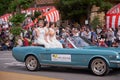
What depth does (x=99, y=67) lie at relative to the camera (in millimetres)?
10703

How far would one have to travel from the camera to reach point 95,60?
10.7 metres

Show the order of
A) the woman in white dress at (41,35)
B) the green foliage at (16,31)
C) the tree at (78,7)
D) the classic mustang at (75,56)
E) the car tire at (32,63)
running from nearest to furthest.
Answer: the classic mustang at (75,56), the car tire at (32,63), the woman in white dress at (41,35), the green foliage at (16,31), the tree at (78,7)

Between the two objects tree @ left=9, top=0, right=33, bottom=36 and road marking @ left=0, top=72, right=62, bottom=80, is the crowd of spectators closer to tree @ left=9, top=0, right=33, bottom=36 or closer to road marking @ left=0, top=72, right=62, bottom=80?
tree @ left=9, top=0, right=33, bottom=36

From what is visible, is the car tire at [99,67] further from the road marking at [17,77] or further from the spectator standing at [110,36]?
the spectator standing at [110,36]

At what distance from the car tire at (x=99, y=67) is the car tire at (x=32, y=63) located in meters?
2.23

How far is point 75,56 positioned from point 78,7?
1854 centimetres

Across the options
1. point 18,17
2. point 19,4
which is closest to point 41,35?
point 18,17

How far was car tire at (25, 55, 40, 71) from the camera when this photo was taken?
476 inches

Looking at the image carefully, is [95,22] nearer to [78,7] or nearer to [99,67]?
[78,7]

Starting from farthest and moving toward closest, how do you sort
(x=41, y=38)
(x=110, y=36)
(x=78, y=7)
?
(x=78, y=7) < (x=110, y=36) < (x=41, y=38)

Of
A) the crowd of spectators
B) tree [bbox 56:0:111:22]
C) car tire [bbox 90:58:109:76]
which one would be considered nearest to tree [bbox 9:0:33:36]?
the crowd of spectators

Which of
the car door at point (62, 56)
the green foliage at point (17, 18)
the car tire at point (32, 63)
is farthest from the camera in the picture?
the green foliage at point (17, 18)

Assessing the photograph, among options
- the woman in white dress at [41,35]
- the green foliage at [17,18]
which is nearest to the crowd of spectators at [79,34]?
the green foliage at [17,18]

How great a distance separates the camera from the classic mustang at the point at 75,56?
10.5m
